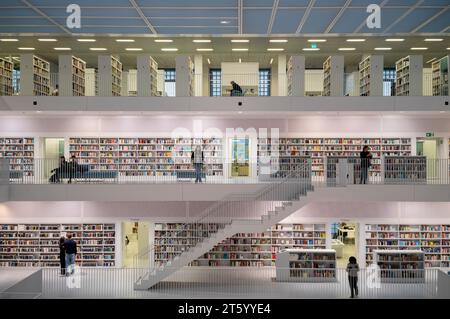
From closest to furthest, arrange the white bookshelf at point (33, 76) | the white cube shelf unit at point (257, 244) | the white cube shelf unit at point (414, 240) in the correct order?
the white bookshelf at point (33, 76) → the white cube shelf unit at point (414, 240) → the white cube shelf unit at point (257, 244)

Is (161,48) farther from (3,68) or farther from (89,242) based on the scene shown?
(89,242)

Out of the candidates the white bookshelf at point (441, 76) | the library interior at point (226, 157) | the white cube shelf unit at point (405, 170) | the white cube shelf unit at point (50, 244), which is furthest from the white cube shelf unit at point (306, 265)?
the white bookshelf at point (441, 76)

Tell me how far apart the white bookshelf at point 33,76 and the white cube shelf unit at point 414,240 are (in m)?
10.8

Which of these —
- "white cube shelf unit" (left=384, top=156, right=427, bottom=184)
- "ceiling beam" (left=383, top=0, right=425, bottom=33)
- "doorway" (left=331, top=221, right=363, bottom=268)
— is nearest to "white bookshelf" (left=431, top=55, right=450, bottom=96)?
"ceiling beam" (left=383, top=0, right=425, bottom=33)

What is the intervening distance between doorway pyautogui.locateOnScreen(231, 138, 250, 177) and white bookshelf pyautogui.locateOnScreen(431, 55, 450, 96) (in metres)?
6.05

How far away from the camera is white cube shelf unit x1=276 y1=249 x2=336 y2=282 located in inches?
535

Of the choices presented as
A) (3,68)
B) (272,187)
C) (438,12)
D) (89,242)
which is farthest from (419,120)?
(3,68)

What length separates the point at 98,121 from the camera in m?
16.3

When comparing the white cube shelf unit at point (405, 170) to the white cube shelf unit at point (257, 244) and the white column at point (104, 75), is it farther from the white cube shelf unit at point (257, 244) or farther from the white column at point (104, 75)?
the white column at point (104, 75)

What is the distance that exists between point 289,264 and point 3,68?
10.5m

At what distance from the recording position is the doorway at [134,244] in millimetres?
15654
